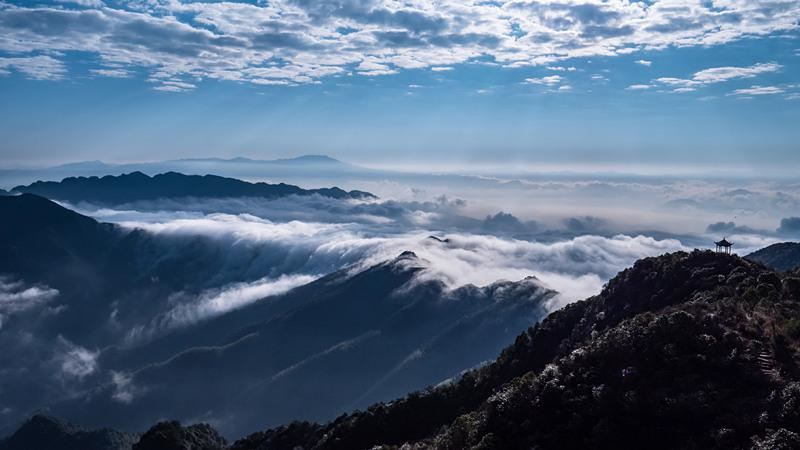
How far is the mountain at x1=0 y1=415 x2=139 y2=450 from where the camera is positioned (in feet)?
620

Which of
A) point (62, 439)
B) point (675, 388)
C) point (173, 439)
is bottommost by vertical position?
point (62, 439)

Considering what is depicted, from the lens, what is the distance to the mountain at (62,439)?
189000 mm

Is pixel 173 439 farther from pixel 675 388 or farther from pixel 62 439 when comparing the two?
pixel 675 388

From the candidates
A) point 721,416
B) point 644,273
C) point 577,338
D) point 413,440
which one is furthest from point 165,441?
point 721,416

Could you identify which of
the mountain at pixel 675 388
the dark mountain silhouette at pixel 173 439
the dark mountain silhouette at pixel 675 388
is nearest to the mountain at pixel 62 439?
the dark mountain silhouette at pixel 173 439

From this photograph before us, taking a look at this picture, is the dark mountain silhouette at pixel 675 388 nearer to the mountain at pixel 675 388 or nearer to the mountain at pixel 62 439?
the mountain at pixel 675 388

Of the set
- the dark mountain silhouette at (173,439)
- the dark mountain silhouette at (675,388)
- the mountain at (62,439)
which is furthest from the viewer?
the mountain at (62,439)

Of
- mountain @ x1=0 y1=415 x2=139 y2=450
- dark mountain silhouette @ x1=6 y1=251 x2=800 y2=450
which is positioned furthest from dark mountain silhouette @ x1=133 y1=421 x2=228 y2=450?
dark mountain silhouette @ x1=6 y1=251 x2=800 y2=450

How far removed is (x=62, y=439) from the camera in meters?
193

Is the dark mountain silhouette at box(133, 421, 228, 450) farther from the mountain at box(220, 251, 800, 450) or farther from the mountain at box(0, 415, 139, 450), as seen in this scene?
the mountain at box(220, 251, 800, 450)

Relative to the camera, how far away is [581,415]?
50.6 m

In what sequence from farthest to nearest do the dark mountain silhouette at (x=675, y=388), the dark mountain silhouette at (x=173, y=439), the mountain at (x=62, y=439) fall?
1. the mountain at (x=62, y=439)
2. the dark mountain silhouette at (x=173, y=439)
3. the dark mountain silhouette at (x=675, y=388)

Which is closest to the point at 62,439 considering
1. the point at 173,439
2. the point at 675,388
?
the point at 173,439

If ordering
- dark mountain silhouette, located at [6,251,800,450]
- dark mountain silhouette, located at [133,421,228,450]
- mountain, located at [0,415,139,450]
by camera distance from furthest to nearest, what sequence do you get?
mountain, located at [0,415,139,450] < dark mountain silhouette, located at [133,421,228,450] < dark mountain silhouette, located at [6,251,800,450]
